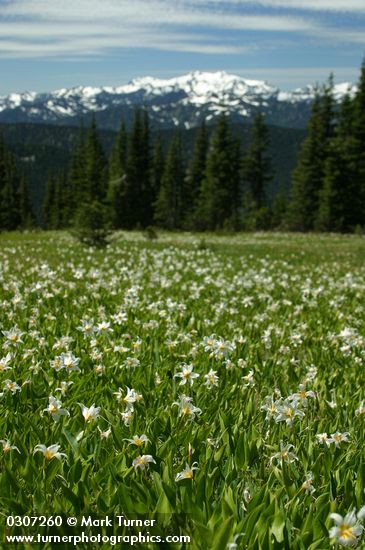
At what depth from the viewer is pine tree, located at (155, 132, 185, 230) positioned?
8175cm

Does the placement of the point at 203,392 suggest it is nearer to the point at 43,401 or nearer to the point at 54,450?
the point at 43,401

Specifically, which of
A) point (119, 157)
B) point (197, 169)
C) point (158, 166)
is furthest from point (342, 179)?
point (158, 166)

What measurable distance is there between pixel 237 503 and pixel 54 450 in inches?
33.6

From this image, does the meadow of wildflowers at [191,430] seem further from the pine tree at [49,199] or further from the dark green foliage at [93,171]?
the pine tree at [49,199]

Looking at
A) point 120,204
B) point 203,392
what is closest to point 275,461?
point 203,392

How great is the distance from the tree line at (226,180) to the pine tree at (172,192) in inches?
5.9

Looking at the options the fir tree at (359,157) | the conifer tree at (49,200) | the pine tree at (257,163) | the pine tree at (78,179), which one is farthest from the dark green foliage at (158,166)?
the fir tree at (359,157)

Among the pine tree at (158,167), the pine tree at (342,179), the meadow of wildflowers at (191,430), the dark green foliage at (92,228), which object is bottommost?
the meadow of wildflowers at (191,430)

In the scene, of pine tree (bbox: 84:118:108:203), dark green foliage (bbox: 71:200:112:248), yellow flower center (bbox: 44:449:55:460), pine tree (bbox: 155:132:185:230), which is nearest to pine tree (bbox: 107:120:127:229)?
pine tree (bbox: 84:118:108:203)

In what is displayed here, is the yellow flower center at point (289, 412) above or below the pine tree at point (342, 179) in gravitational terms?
below

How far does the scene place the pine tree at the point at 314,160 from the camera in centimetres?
5550

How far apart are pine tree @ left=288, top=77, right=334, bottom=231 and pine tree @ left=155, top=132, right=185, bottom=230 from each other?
26420 millimetres

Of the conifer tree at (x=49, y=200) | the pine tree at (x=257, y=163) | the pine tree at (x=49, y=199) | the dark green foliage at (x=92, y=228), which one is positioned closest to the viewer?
the dark green foliage at (x=92, y=228)

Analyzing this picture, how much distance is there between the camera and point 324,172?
173 ft
